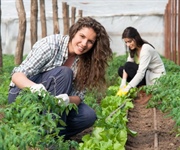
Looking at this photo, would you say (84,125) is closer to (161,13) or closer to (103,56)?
(103,56)

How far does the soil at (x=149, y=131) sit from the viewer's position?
5542 mm

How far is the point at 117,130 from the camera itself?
5.41 metres

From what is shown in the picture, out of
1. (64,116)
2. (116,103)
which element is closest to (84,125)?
(64,116)

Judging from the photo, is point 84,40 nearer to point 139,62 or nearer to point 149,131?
point 149,131

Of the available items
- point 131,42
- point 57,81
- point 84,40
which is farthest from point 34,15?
point 84,40

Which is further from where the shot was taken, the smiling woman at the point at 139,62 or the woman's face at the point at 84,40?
the smiling woman at the point at 139,62

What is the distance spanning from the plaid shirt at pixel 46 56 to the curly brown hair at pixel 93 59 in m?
0.12

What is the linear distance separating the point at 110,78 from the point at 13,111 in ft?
23.4

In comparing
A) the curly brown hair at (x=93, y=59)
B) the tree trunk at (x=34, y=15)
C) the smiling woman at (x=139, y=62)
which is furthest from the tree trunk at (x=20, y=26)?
the curly brown hair at (x=93, y=59)

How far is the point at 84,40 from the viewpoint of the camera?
434 cm

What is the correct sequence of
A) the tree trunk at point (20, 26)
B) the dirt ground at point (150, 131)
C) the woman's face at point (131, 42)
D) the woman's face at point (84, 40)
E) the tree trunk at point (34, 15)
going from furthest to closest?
the tree trunk at point (34, 15)
the tree trunk at point (20, 26)
the woman's face at point (131, 42)
the dirt ground at point (150, 131)
the woman's face at point (84, 40)

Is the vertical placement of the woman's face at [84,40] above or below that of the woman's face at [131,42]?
above

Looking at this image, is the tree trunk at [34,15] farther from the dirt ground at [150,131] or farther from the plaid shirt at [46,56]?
the plaid shirt at [46,56]

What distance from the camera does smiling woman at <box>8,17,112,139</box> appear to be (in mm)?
4387
